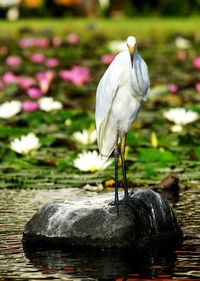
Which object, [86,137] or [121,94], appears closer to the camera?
[121,94]

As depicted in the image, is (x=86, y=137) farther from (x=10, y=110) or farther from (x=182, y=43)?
(x=182, y=43)

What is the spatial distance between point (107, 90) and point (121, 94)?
78 millimetres

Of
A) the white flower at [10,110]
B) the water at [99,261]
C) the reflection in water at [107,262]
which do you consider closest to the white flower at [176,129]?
the white flower at [10,110]

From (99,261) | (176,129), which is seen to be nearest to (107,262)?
(99,261)

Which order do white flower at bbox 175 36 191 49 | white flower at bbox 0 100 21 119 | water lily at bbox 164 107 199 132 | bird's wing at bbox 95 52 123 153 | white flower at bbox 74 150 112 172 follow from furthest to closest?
white flower at bbox 175 36 191 49 < white flower at bbox 0 100 21 119 < water lily at bbox 164 107 199 132 < white flower at bbox 74 150 112 172 < bird's wing at bbox 95 52 123 153

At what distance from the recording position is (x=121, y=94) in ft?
18.4

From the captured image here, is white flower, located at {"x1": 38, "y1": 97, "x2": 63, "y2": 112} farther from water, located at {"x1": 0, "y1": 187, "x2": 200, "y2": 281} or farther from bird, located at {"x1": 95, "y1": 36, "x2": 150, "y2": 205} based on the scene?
bird, located at {"x1": 95, "y1": 36, "x2": 150, "y2": 205}

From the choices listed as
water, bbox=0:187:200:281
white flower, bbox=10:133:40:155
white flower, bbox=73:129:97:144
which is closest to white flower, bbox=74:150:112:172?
white flower, bbox=10:133:40:155

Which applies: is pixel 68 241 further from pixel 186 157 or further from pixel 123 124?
pixel 186 157

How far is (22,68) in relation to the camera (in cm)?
1655

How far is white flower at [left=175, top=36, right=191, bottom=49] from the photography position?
2047 cm

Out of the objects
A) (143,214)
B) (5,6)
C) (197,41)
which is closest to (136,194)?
(143,214)

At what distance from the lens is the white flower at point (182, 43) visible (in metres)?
20.5

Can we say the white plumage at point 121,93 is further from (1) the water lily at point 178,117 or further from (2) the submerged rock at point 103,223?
(1) the water lily at point 178,117
